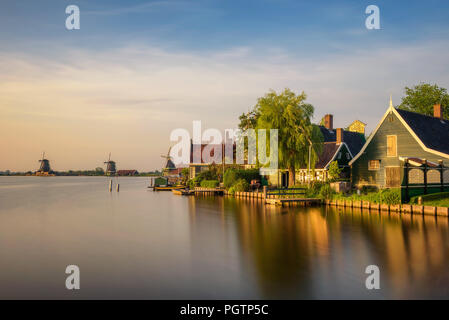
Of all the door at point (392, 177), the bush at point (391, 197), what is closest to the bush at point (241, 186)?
the door at point (392, 177)

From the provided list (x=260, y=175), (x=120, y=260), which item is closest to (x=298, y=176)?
(x=260, y=175)

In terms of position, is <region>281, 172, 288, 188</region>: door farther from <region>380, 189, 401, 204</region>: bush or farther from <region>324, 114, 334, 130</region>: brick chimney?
<region>380, 189, 401, 204</region>: bush

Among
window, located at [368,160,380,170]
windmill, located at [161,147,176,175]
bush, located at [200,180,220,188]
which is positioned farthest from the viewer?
windmill, located at [161,147,176,175]

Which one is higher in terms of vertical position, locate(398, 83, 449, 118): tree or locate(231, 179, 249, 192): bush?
locate(398, 83, 449, 118): tree

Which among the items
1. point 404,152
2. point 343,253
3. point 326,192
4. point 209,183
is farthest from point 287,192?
point 209,183

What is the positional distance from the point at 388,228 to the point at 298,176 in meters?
25.9

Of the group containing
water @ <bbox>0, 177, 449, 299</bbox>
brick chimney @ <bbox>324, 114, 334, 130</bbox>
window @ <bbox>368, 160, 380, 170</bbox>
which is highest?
brick chimney @ <bbox>324, 114, 334, 130</bbox>

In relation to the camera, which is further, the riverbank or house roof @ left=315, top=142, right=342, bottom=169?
house roof @ left=315, top=142, right=342, bottom=169

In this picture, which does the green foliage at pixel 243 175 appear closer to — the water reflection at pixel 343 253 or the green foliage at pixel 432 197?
the water reflection at pixel 343 253

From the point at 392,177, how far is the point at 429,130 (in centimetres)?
603

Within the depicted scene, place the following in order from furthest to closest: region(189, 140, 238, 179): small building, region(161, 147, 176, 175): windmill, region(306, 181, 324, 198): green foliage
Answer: region(161, 147, 176, 175): windmill < region(189, 140, 238, 179): small building < region(306, 181, 324, 198): green foliage

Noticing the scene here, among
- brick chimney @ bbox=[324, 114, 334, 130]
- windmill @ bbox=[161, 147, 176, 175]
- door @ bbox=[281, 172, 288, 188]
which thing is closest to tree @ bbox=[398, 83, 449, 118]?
brick chimney @ bbox=[324, 114, 334, 130]

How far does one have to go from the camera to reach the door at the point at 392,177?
110ft

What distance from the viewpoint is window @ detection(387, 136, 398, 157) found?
110ft
